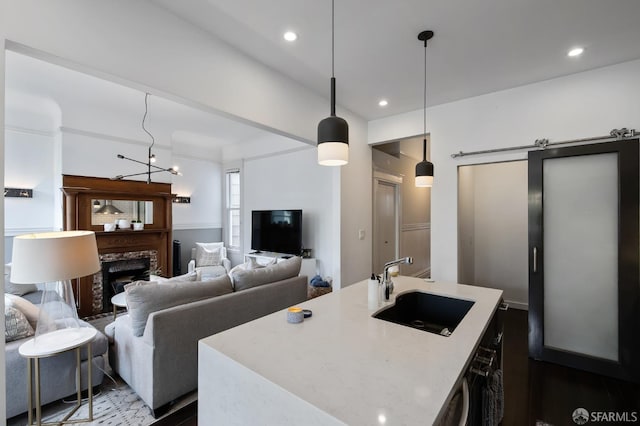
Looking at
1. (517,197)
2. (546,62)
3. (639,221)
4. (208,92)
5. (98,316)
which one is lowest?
(98,316)

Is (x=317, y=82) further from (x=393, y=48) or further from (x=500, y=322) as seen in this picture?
(x=500, y=322)

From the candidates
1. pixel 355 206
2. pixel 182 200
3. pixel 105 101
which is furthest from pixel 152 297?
pixel 182 200

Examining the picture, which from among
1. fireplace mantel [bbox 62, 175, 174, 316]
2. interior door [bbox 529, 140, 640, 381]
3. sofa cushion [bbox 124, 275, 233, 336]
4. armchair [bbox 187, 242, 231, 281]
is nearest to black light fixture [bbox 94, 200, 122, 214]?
fireplace mantel [bbox 62, 175, 174, 316]

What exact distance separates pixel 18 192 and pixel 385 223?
5971 millimetres

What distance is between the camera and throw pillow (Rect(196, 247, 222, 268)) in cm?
580

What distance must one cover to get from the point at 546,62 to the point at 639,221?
1728mm

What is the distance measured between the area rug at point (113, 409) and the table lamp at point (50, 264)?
648 mm

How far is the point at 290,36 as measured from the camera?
238 cm

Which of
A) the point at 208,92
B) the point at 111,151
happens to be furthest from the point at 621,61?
the point at 111,151

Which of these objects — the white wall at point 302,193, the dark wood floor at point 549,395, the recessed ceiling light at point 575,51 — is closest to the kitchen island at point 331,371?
the dark wood floor at point 549,395

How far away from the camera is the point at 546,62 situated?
276 cm

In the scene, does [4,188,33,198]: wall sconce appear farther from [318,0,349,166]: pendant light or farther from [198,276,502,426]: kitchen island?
[318,0,349,166]: pendant light

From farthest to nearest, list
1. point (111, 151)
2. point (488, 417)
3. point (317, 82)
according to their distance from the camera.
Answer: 1. point (111, 151)
2. point (317, 82)
3. point (488, 417)

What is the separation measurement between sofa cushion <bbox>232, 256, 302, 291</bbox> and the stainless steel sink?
56.0 inches
